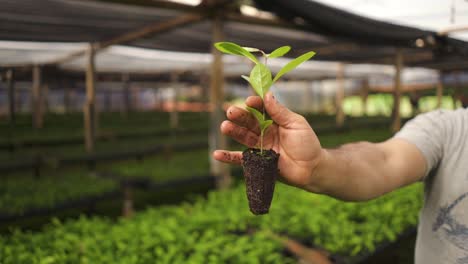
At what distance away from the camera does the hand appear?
94cm

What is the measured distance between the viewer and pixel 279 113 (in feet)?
3.07

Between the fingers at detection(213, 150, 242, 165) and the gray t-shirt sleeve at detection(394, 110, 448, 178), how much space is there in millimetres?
783

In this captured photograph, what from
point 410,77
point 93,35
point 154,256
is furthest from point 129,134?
point 410,77

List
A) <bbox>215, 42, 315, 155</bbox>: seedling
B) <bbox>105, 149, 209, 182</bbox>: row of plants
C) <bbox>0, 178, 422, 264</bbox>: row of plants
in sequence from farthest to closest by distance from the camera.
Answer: <bbox>105, 149, 209, 182</bbox>: row of plants < <bbox>0, 178, 422, 264</bbox>: row of plants < <bbox>215, 42, 315, 155</bbox>: seedling

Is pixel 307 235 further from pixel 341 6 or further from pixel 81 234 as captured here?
pixel 341 6

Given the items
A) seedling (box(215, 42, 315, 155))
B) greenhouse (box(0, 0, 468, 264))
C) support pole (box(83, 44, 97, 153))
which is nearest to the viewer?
seedling (box(215, 42, 315, 155))

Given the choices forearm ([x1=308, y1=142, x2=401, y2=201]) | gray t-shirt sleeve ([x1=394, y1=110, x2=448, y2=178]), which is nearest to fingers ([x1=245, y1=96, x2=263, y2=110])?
forearm ([x1=308, y1=142, x2=401, y2=201])

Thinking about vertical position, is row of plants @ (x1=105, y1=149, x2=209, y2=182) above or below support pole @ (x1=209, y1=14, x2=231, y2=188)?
below

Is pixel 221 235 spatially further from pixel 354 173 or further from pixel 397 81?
pixel 397 81

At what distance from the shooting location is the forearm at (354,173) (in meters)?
1.11

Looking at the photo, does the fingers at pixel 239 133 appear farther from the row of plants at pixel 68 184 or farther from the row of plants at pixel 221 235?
the row of plants at pixel 68 184

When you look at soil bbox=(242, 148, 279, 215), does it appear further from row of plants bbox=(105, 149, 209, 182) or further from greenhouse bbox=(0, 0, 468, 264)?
row of plants bbox=(105, 149, 209, 182)

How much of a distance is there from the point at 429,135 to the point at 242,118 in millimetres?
874

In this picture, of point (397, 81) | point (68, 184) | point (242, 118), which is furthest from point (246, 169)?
point (397, 81)
